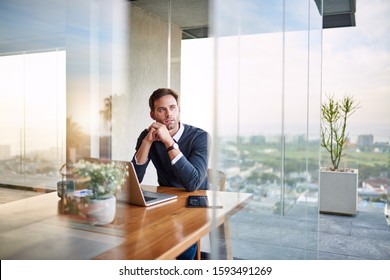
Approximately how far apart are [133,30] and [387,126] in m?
2.34

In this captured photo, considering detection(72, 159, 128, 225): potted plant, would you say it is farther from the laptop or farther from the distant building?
the distant building

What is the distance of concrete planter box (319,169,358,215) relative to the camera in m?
3.53

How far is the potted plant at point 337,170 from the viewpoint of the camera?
11.6ft

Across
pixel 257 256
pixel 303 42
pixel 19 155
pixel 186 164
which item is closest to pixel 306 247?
pixel 257 256

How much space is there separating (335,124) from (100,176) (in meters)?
3.04

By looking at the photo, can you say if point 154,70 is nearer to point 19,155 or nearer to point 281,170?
point 19,155

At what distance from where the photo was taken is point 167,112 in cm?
204

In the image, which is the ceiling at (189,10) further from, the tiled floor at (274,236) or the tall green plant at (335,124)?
the tiled floor at (274,236)

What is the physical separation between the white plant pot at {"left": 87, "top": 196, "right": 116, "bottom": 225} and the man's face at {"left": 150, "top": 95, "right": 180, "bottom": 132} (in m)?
0.85

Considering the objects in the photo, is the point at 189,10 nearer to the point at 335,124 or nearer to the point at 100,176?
the point at 335,124

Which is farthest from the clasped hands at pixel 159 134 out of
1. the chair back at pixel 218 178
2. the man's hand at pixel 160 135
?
the chair back at pixel 218 178

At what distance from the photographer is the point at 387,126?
10.5ft

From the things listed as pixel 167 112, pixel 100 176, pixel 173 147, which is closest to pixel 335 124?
pixel 167 112

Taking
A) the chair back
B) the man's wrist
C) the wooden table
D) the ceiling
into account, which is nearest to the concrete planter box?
the ceiling
